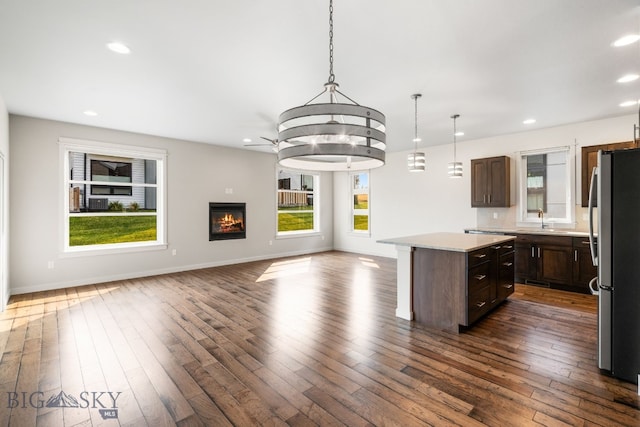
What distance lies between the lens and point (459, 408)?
79.3 inches

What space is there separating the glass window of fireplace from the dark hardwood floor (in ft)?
14.6

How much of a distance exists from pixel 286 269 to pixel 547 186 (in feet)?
17.0

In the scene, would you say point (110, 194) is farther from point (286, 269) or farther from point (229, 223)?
point (286, 269)

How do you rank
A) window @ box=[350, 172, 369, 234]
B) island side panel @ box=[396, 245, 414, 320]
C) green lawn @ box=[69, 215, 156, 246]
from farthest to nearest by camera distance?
window @ box=[350, 172, 369, 234], green lawn @ box=[69, 215, 156, 246], island side panel @ box=[396, 245, 414, 320]

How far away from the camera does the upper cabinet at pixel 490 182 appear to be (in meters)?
5.74

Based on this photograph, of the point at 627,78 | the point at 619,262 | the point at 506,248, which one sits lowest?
the point at 506,248

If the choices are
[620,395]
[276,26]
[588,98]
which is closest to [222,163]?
[276,26]

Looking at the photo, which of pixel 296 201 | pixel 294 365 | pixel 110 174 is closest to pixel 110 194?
pixel 110 174

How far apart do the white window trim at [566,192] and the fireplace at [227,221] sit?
5.78m

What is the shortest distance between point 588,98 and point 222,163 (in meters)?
6.41

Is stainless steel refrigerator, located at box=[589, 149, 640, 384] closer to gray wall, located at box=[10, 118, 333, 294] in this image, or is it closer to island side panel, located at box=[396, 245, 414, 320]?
island side panel, located at box=[396, 245, 414, 320]

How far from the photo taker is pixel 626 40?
2.66 meters

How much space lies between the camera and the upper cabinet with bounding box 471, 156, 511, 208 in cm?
574

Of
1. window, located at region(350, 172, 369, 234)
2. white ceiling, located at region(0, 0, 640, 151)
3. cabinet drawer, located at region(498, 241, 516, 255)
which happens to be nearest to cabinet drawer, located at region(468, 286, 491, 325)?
cabinet drawer, located at region(498, 241, 516, 255)
